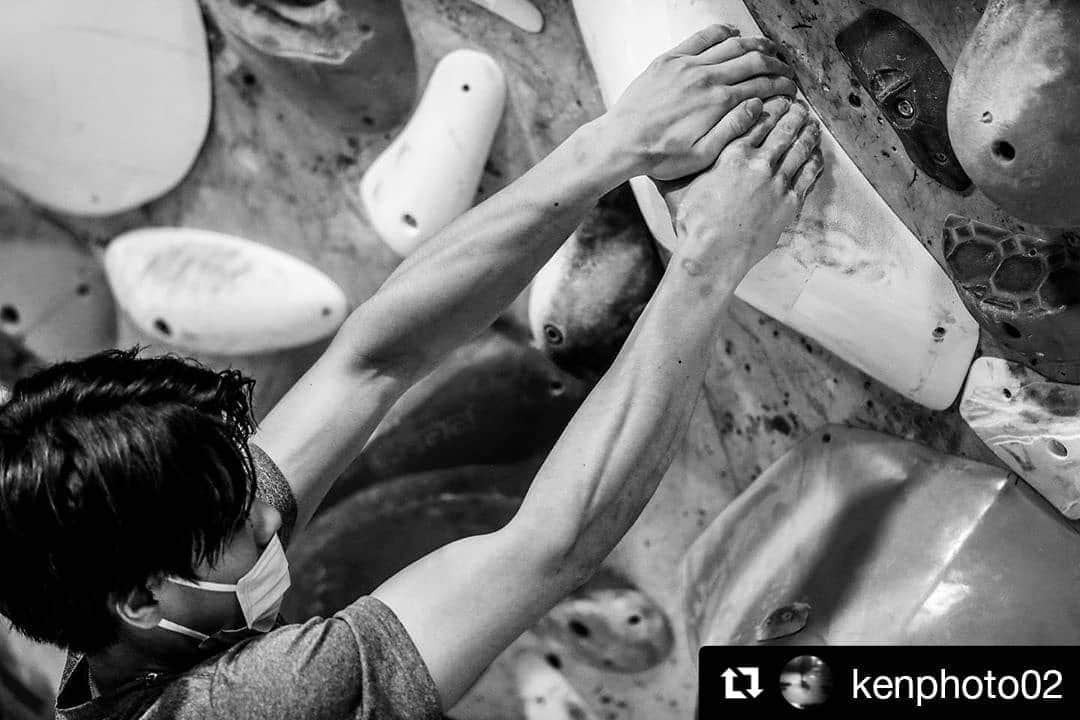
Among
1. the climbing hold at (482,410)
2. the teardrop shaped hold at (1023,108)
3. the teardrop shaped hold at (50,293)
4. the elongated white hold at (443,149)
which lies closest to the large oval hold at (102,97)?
the teardrop shaped hold at (50,293)

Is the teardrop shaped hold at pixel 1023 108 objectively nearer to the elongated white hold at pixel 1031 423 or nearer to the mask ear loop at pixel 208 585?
the elongated white hold at pixel 1031 423

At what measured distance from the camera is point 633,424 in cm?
78

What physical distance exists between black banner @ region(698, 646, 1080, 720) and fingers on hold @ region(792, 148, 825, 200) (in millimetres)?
329

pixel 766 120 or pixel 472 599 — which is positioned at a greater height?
pixel 766 120

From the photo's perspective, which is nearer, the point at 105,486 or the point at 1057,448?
the point at 105,486

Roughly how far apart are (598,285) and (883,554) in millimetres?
309

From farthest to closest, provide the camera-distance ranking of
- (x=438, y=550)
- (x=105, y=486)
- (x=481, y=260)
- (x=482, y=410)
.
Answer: (x=482, y=410) < (x=481, y=260) < (x=438, y=550) < (x=105, y=486)

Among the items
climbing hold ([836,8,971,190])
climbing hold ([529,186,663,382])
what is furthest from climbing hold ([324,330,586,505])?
climbing hold ([836,8,971,190])

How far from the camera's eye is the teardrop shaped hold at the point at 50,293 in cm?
118

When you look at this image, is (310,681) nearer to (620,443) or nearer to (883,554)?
(620,443)

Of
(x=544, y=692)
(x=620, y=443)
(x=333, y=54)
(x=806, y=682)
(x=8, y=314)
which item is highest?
(x=333, y=54)

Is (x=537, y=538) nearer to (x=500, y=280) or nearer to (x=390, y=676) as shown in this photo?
(x=390, y=676)

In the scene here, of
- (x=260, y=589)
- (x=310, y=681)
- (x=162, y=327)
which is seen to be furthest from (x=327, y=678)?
(x=162, y=327)

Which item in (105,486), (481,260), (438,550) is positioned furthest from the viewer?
(481,260)
